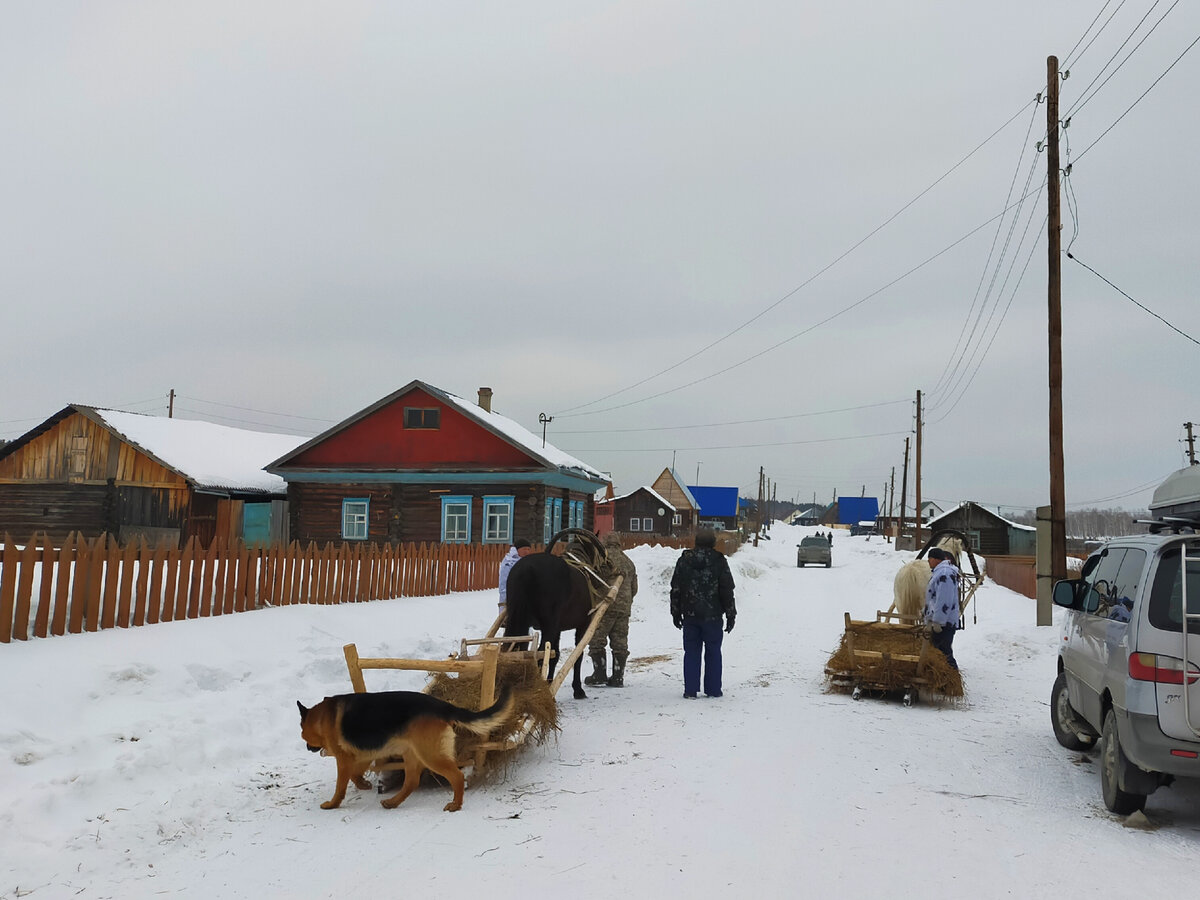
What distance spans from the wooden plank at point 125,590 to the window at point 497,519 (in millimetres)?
18425

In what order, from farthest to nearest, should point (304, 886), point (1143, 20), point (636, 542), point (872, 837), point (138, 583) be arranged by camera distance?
point (636, 542) < point (1143, 20) < point (138, 583) < point (872, 837) < point (304, 886)

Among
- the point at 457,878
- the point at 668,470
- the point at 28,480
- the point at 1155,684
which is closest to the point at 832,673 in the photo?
the point at 1155,684

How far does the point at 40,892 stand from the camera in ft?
15.3

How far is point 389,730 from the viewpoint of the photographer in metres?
5.80

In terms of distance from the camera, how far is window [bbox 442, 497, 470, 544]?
27984 mm

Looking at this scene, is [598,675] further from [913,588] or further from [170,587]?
Answer: [170,587]

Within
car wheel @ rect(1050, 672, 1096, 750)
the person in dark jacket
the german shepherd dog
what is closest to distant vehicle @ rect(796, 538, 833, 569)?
the person in dark jacket

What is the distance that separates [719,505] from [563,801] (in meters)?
92.7

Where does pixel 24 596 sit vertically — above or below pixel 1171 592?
below

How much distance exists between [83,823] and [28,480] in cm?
2694

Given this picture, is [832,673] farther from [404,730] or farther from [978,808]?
[404,730]

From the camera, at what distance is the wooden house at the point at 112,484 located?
26953 millimetres

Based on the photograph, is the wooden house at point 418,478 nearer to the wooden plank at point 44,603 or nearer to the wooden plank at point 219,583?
the wooden plank at point 219,583

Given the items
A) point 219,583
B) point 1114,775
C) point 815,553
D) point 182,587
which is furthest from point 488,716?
point 815,553
